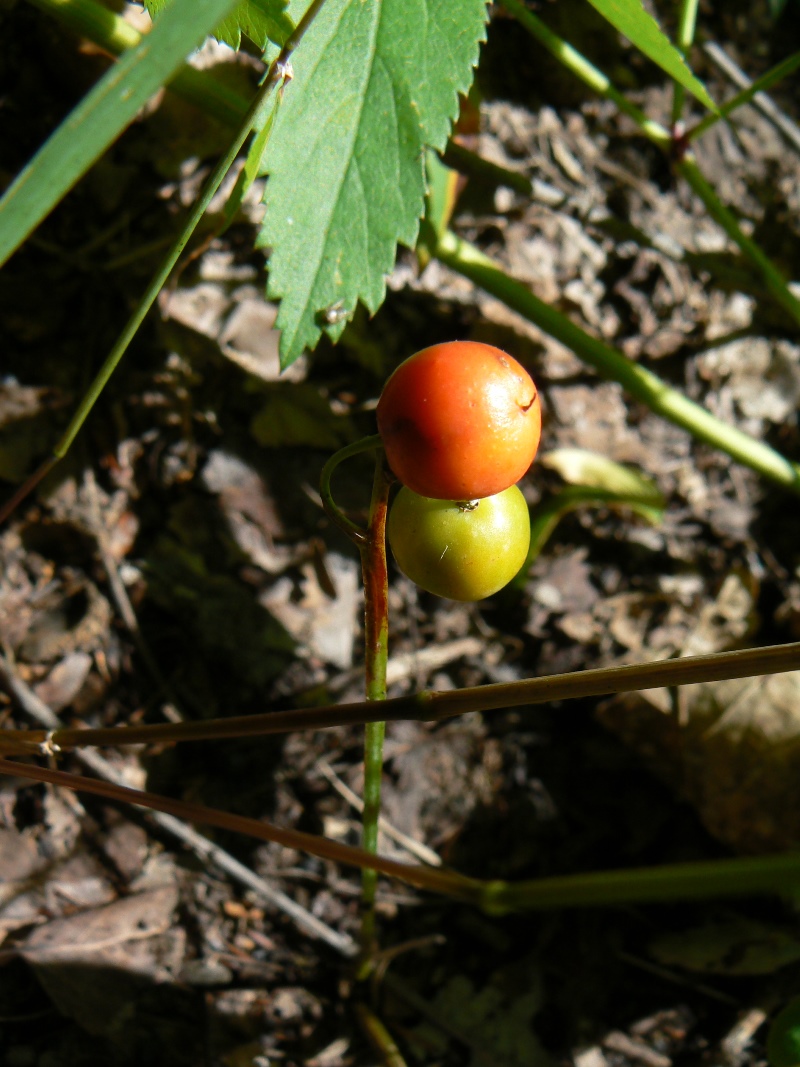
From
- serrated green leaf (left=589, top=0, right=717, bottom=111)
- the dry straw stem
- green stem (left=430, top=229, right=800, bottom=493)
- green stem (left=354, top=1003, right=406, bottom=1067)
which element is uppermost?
Result: serrated green leaf (left=589, top=0, right=717, bottom=111)

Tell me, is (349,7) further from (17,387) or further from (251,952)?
(251,952)

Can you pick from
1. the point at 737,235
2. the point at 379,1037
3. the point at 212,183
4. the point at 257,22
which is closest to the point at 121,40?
the point at 257,22

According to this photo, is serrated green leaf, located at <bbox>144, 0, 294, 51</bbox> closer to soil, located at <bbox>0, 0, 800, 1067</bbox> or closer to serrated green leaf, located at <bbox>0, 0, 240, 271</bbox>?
serrated green leaf, located at <bbox>0, 0, 240, 271</bbox>

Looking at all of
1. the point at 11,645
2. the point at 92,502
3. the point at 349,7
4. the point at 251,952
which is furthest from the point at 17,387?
the point at 251,952

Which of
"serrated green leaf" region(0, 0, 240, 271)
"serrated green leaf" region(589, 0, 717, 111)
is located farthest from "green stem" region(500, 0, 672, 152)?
"serrated green leaf" region(0, 0, 240, 271)

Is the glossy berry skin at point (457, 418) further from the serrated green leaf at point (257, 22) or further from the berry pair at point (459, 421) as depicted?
the serrated green leaf at point (257, 22)

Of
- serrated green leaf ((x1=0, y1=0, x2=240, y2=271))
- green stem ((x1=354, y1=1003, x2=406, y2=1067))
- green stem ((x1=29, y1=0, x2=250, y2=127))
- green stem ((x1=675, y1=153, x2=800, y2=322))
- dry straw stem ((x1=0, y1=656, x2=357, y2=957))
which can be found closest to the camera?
serrated green leaf ((x1=0, y1=0, x2=240, y2=271))
